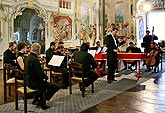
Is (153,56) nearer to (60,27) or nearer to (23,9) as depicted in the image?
(60,27)

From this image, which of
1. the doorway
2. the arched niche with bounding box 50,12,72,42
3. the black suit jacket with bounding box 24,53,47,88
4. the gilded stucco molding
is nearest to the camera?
the black suit jacket with bounding box 24,53,47,88

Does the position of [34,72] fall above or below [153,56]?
below

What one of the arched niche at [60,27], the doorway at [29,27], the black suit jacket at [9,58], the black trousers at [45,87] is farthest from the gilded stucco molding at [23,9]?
the black trousers at [45,87]

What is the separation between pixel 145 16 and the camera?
65.7ft

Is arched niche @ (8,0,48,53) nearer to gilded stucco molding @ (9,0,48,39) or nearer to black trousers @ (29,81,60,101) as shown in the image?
gilded stucco molding @ (9,0,48,39)

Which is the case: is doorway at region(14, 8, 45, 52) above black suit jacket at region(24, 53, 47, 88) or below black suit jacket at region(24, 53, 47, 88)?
above

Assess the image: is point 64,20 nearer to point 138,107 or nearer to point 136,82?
point 136,82

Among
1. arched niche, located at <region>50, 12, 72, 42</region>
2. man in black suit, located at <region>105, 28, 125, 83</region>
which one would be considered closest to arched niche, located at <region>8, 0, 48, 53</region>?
arched niche, located at <region>50, 12, 72, 42</region>

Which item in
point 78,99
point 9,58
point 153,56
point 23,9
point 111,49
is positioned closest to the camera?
point 78,99

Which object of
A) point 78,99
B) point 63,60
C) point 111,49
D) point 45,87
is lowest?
point 78,99

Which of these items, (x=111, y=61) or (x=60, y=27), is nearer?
(x=111, y=61)

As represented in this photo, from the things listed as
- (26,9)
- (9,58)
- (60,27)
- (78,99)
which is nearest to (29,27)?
(26,9)

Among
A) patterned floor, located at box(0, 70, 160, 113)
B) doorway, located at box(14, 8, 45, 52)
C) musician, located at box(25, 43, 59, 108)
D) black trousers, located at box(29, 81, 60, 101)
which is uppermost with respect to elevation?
doorway, located at box(14, 8, 45, 52)

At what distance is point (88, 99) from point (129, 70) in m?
5.29
